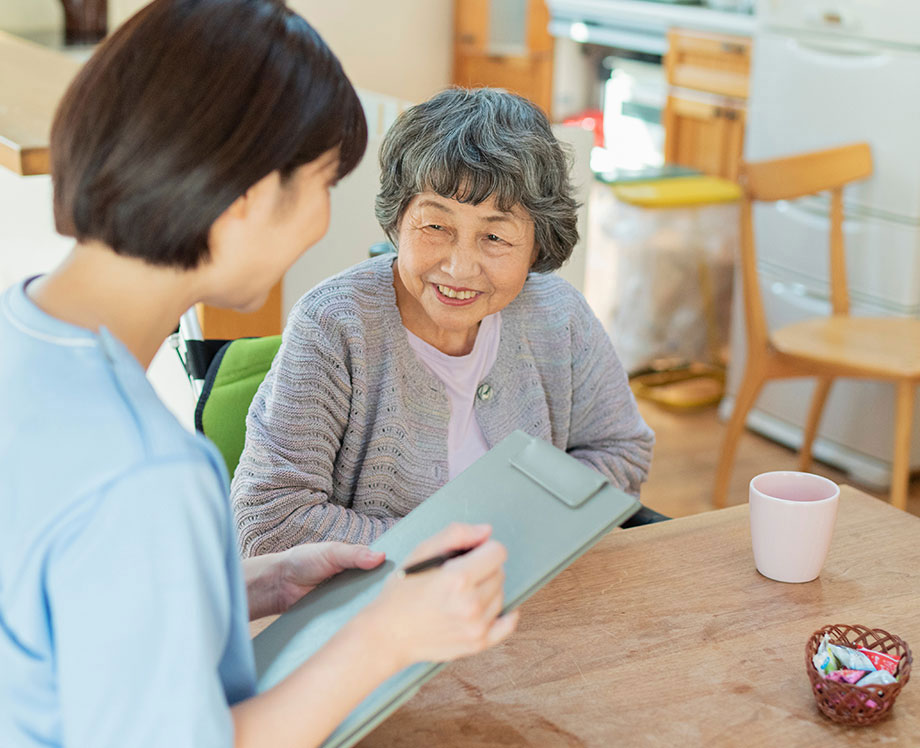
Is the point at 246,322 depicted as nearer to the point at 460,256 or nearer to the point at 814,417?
the point at 460,256

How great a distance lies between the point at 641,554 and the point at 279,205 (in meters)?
0.59

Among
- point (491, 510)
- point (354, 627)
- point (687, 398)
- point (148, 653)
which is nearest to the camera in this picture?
point (148, 653)

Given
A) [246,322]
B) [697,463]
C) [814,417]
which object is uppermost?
[246,322]

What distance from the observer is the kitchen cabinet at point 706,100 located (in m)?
4.12

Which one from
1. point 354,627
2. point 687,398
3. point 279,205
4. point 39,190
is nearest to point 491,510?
point 354,627

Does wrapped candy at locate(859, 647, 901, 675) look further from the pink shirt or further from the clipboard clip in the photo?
the pink shirt

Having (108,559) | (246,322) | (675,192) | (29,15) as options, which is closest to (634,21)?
(675,192)

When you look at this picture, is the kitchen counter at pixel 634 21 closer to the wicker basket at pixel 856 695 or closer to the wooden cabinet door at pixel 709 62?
the wooden cabinet door at pixel 709 62

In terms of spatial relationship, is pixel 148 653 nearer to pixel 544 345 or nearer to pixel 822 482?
pixel 822 482

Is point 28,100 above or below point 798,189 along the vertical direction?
above

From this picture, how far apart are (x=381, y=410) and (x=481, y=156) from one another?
0.33 meters

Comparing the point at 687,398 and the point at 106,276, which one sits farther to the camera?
the point at 687,398

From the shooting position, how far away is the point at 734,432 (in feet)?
9.65

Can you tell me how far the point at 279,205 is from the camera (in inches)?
29.7
